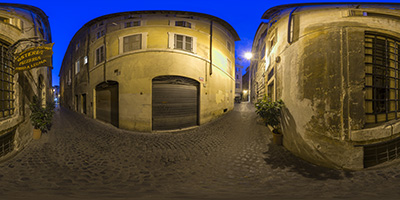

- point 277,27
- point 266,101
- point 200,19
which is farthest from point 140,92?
point 277,27

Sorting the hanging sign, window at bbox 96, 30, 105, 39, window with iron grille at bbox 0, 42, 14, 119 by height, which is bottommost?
window with iron grille at bbox 0, 42, 14, 119

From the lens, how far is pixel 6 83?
3.36 metres

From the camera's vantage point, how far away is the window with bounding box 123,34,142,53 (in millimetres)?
5883

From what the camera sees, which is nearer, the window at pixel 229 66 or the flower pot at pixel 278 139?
Result: the flower pot at pixel 278 139

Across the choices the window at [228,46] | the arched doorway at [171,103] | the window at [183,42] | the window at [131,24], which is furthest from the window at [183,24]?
the window at [228,46]

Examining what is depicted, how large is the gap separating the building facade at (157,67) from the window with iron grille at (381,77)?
204 inches

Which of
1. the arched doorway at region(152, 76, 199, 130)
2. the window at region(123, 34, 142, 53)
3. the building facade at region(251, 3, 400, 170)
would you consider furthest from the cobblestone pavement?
the window at region(123, 34, 142, 53)

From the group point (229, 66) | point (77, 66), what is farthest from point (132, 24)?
point (77, 66)

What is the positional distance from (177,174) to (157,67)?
441 cm

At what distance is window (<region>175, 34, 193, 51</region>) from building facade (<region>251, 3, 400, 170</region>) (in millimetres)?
4296

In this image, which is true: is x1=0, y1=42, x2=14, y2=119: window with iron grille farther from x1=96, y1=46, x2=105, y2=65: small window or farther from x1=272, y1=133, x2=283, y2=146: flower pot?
x1=272, y1=133, x2=283, y2=146: flower pot

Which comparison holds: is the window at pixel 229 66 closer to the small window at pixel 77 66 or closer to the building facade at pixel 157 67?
the building facade at pixel 157 67

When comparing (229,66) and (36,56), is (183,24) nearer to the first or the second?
(229,66)

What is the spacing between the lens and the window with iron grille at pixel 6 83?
10.5 ft
